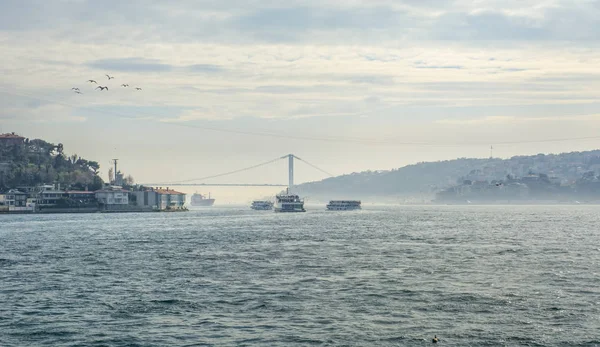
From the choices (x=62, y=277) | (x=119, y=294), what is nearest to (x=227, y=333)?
(x=119, y=294)

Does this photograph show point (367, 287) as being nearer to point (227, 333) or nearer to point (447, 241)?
point (227, 333)

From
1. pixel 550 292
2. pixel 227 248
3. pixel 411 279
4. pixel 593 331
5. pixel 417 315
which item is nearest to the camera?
pixel 593 331

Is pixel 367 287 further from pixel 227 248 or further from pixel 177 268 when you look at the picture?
pixel 227 248

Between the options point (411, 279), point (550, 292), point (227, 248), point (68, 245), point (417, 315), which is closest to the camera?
point (417, 315)

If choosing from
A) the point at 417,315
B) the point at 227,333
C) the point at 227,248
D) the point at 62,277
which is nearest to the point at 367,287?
the point at 417,315

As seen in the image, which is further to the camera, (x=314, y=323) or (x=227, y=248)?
(x=227, y=248)

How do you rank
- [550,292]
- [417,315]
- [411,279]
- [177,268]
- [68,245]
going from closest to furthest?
[417,315] < [550,292] < [411,279] < [177,268] < [68,245]

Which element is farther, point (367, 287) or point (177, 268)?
point (177, 268)

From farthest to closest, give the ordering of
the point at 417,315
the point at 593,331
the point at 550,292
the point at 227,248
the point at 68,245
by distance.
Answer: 1. the point at 68,245
2. the point at 227,248
3. the point at 550,292
4. the point at 417,315
5. the point at 593,331

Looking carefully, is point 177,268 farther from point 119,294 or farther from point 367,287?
point 367,287
